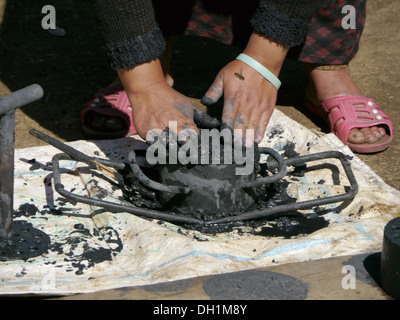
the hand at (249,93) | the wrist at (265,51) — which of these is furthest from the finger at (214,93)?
the wrist at (265,51)

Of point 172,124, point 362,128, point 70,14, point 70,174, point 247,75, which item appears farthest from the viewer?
point 70,14

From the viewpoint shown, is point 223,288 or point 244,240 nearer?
point 223,288

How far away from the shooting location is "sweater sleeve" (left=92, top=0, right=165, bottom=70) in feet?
5.91

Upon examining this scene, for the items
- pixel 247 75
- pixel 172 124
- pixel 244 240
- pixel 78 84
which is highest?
pixel 78 84

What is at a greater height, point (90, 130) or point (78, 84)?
point (78, 84)

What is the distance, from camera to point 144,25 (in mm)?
1840

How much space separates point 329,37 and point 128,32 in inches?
40.6

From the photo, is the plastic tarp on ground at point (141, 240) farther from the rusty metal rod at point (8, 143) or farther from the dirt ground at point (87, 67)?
the dirt ground at point (87, 67)

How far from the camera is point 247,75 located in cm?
187

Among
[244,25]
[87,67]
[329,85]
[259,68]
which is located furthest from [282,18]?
[87,67]

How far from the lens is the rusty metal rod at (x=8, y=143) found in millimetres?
1476

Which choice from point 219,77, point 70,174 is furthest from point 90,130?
point 219,77
